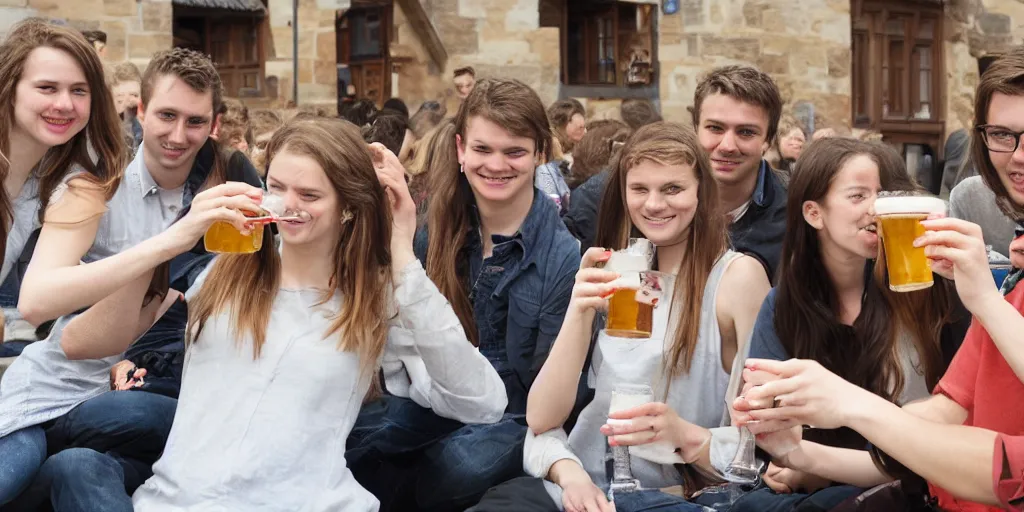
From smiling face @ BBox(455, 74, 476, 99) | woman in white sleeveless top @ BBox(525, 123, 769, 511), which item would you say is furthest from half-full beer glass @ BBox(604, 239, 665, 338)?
smiling face @ BBox(455, 74, 476, 99)

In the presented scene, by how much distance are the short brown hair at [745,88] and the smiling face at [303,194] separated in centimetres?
173

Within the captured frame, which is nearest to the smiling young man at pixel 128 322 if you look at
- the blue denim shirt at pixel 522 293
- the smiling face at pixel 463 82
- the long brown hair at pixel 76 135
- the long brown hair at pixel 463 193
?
the long brown hair at pixel 76 135

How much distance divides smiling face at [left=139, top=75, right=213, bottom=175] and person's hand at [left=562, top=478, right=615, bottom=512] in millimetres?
1944

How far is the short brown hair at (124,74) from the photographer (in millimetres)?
7266

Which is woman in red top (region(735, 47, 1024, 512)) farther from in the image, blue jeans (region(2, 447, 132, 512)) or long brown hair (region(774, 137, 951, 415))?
blue jeans (region(2, 447, 132, 512))

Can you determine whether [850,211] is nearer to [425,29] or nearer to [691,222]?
[691,222]

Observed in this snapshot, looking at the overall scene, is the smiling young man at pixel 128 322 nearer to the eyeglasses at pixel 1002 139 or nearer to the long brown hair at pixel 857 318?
the long brown hair at pixel 857 318

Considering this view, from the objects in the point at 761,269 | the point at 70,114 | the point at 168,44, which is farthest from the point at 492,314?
the point at 168,44

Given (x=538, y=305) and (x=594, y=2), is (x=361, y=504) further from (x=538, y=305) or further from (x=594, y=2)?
(x=594, y=2)

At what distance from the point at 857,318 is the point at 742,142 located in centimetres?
123

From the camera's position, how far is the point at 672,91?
15.3 meters

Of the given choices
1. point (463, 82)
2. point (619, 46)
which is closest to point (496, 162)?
point (463, 82)

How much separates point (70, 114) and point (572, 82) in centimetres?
1231

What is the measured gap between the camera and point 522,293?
3.84 m
